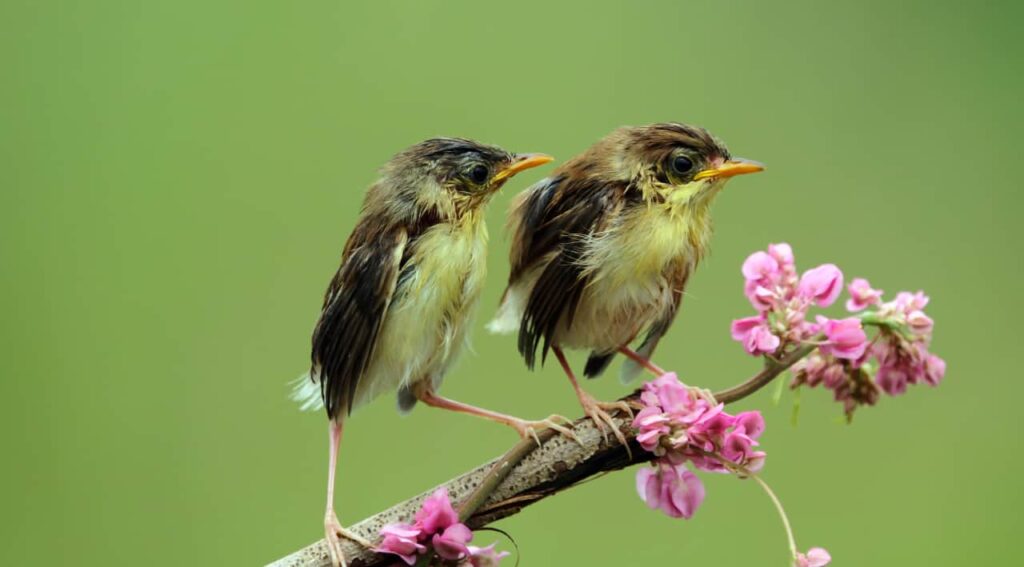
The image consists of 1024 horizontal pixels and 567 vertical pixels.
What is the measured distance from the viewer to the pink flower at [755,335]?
3.55 ft

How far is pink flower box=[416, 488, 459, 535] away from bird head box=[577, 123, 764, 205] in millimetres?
432

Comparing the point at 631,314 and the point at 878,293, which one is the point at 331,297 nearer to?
the point at 631,314

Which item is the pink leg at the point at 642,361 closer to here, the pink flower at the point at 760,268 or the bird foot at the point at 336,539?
the pink flower at the point at 760,268

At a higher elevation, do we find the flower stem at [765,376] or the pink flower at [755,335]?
the pink flower at [755,335]

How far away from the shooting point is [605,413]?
3.51 ft

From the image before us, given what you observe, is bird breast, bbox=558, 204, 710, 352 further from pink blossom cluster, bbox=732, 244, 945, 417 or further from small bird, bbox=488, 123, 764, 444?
pink blossom cluster, bbox=732, 244, 945, 417

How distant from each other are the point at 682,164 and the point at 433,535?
19.3 inches

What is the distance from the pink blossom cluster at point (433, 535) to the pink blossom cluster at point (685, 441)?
18cm

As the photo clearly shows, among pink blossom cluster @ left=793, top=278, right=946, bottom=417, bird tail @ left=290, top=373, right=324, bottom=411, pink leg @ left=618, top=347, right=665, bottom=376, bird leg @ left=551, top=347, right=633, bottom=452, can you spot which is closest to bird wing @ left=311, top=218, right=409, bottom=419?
bird tail @ left=290, top=373, right=324, bottom=411

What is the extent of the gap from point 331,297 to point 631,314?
35 cm

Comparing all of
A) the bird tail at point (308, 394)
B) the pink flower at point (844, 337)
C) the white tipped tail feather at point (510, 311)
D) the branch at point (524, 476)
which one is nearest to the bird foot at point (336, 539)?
the branch at point (524, 476)

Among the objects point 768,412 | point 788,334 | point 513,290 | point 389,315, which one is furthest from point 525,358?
point 768,412

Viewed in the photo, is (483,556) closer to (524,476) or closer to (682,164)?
(524,476)

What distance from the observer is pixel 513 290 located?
1287 millimetres
